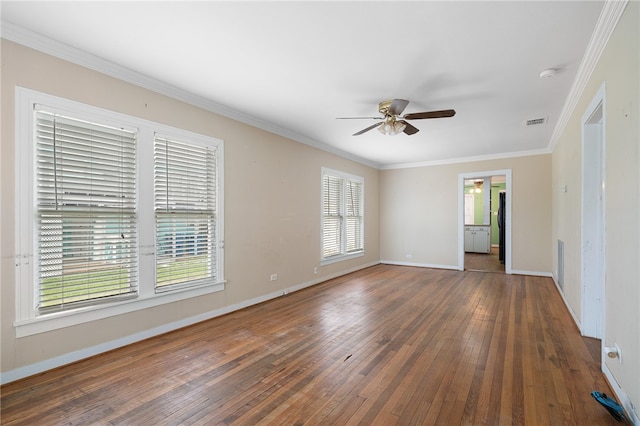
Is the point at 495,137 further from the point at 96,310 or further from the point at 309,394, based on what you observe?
the point at 96,310

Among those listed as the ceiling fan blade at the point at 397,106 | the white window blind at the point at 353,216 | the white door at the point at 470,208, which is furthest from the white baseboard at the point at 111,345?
the white door at the point at 470,208

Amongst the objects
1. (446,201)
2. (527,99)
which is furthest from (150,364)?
(446,201)

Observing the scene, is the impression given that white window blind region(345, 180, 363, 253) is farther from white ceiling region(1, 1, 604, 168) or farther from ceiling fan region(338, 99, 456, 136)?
ceiling fan region(338, 99, 456, 136)

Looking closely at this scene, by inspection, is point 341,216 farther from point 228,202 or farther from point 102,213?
point 102,213

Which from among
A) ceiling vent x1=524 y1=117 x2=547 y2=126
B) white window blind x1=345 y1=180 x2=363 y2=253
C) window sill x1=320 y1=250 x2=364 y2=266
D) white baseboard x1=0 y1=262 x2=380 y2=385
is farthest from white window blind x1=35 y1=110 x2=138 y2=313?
ceiling vent x1=524 y1=117 x2=547 y2=126

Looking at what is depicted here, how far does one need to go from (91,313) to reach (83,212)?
946 millimetres

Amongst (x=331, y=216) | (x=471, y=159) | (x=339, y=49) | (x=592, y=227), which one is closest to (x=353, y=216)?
(x=331, y=216)

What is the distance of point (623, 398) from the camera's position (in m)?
1.98

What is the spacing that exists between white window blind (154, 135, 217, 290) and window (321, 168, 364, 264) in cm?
269

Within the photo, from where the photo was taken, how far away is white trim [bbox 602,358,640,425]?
1.80m

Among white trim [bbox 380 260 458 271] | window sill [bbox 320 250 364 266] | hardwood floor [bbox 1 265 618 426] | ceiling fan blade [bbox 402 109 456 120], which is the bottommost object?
white trim [bbox 380 260 458 271]

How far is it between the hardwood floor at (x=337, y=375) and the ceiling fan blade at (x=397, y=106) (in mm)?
2528

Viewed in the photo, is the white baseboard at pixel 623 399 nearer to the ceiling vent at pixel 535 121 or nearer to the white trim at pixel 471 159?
the ceiling vent at pixel 535 121

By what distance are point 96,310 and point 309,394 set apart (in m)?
2.16
